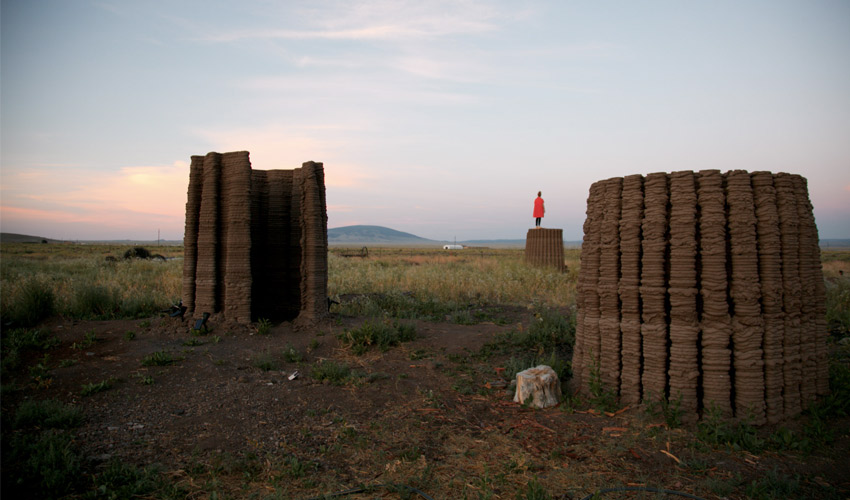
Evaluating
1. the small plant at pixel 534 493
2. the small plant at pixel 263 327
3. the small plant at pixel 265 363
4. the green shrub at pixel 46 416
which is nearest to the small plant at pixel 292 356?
the small plant at pixel 265 363

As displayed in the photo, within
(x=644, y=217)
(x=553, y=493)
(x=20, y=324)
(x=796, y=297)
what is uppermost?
(x=644, y=217)

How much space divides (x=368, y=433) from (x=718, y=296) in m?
3.41

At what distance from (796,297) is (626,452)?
2236 mm

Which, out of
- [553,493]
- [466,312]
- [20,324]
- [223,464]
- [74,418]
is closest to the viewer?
[553,493]

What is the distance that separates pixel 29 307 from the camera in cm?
784

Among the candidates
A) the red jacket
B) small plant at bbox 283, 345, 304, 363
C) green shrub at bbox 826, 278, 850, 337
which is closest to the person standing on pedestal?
the red jacket

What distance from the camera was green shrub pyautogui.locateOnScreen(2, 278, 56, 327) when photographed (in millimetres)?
7703

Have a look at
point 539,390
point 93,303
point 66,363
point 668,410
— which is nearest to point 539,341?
point 539,390

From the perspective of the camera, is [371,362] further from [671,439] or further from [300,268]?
[671,439]

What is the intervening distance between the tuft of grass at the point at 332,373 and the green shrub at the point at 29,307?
16.8 ft

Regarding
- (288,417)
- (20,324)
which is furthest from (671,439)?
(20,324)

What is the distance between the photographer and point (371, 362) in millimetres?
6578

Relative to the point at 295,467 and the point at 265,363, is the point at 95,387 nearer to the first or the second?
the point at 265,363

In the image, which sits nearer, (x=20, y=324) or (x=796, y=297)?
(x=796, y=297)
